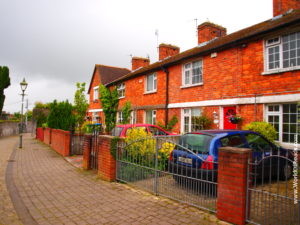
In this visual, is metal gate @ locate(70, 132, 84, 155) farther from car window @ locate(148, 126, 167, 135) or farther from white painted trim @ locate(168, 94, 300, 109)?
white painted trim @ locate(168, 94, 300, 109)

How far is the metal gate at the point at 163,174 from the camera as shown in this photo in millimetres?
4648

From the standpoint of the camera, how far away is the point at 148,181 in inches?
233

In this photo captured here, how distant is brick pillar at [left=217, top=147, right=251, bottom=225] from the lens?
3795 mm

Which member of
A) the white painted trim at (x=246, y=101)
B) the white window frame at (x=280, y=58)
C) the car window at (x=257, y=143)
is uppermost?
the white window frame at (x=280, y=58)

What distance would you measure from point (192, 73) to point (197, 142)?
26.1ft

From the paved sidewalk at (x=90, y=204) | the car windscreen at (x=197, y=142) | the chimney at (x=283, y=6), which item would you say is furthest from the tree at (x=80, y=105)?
the chimney at (x=283, y=6)

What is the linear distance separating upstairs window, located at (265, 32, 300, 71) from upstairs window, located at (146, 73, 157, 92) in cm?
832

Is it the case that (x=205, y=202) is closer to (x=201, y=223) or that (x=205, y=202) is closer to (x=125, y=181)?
(x=201, y=223)

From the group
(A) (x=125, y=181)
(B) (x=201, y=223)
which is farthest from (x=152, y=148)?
(B) (x=201, y=223)

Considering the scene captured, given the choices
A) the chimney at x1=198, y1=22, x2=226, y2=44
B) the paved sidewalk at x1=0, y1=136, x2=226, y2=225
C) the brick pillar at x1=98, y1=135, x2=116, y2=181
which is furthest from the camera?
the chimney at x1=198, y1=22, x2=226, y2=44

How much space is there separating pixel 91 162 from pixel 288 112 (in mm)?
7637

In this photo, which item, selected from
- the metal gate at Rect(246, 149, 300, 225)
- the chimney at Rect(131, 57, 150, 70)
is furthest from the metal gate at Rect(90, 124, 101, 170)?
the chimney at Rect(131, 57, 150, 70)

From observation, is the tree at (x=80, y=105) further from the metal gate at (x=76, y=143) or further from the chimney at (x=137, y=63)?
the chimney at (x=137, y=63)

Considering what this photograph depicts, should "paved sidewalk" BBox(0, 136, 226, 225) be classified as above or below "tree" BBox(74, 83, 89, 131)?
below
